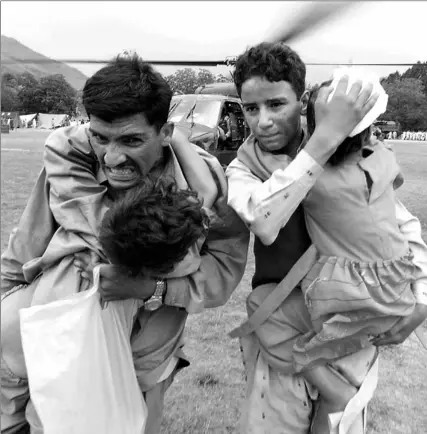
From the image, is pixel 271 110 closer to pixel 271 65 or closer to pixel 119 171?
pixel 271 65

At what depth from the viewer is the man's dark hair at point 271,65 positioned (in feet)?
5.00

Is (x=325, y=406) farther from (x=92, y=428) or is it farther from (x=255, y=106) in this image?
(x=255, y=106)

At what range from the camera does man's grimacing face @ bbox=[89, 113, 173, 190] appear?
143 centimetres

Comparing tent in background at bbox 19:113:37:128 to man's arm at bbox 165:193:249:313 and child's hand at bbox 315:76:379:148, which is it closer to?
man's arm at bbox 165:193:249:313

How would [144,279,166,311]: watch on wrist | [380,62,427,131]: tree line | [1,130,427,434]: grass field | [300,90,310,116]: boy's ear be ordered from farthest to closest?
[380,62,427,131]: tree line → [1,130,427,434]: grass field → [300,90,310,116]: boy's ear → [144,279,166,311]: watch on wrist

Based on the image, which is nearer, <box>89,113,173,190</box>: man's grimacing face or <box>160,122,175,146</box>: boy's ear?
<box>89,113,173,190</box>: man's grimacing face

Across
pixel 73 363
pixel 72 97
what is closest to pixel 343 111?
pixel 73 363

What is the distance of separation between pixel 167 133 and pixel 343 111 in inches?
22.7

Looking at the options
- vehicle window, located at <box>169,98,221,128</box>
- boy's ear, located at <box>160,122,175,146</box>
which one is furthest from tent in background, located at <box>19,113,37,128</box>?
boy's ear, located at <box>160,122,175,146</box>

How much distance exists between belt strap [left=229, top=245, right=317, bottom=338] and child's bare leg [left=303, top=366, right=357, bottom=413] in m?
0.22

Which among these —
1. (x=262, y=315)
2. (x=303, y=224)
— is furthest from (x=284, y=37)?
(x=262, y=315)

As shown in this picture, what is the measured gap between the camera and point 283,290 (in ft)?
5.06

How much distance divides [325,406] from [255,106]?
1003 millimetres

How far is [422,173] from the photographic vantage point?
14.3 meters
